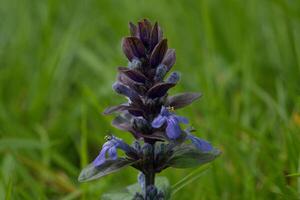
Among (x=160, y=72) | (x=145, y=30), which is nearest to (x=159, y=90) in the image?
(x=160, y=72)

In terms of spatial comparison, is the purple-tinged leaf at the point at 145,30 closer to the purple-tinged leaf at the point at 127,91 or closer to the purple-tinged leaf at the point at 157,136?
the purple-tinged leaf at the point at 127,91

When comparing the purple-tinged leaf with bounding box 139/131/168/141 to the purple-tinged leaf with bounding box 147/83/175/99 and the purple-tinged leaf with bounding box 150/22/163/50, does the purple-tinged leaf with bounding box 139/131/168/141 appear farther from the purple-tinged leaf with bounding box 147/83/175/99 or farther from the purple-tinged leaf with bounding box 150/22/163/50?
the purple-tinged leaf with bounding box 150/22/163/50

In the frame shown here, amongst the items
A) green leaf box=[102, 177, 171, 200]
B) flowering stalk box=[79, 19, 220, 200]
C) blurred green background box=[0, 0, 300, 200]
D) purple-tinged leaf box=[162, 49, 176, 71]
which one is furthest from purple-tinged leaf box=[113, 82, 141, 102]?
blurred green background box=[0, 0, 300, 200]

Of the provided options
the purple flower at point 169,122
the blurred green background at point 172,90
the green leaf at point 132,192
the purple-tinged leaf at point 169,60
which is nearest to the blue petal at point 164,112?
the purple flower at point 169,122

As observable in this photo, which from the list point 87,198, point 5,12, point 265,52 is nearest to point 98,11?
point 5,12

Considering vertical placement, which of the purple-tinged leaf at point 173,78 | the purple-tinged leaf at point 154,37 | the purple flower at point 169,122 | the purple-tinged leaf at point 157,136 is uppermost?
the purple-tinged leaf at point 154,37

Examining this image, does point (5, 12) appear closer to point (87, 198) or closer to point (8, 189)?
point (87, 198)

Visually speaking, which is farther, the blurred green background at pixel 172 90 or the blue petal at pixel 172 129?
the blurred green background at pixel 172 90
